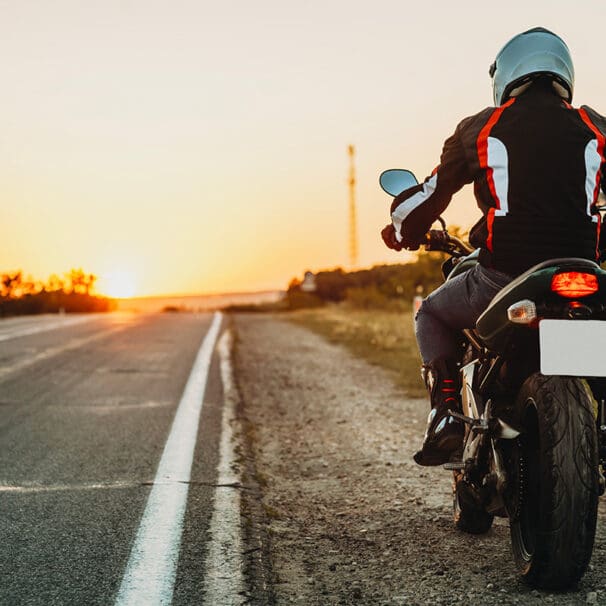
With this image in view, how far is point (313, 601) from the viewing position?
3.10m

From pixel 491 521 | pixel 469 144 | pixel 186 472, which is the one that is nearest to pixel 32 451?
pixel 186 472

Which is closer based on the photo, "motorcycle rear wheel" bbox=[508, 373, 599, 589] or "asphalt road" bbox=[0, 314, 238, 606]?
"motorcycle rear wheel" bbox=[508, 373, 599, 589]

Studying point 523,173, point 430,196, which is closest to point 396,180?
point 430,196

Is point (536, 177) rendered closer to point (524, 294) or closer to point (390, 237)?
point (524, 294)

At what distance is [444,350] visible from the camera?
386 cm

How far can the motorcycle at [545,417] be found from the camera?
2971 millimetres

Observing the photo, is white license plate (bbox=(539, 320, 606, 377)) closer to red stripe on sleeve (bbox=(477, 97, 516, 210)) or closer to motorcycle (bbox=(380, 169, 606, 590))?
motorcycle (bbox=(380, 169, 606, 590))

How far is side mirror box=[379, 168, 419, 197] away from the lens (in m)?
3.76

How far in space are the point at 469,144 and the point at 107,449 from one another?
3.57 m

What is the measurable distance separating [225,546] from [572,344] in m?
1.66

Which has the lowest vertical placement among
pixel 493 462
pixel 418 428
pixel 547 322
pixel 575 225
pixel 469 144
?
pixel 418 428

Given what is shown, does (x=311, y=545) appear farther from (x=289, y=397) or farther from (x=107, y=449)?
(x=289, y=397)

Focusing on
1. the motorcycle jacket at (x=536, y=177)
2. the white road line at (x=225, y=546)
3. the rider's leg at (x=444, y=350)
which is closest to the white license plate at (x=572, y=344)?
the motorcycle jacket at (x=536, y=177)

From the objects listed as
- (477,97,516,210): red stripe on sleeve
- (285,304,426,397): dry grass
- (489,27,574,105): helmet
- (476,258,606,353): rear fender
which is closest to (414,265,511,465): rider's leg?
(476,258,606,353): rear fender
